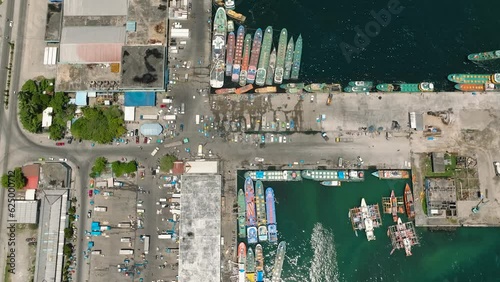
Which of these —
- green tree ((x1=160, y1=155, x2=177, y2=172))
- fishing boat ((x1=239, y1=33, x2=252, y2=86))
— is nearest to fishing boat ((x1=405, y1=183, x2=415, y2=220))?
fishing boat ((x1=239, y1=33, x2=252, y2=86))

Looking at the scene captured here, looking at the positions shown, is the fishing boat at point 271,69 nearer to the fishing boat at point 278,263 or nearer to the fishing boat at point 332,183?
the fishing boat at point 332,183

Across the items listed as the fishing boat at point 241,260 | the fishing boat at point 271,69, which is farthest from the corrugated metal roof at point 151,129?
the fishing boat at point 241,260

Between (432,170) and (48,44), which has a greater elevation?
(48,44)

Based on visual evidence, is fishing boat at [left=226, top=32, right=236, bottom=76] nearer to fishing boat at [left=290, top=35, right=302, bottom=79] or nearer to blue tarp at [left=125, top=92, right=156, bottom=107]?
fishing boat at [left=290, top=35, right=302, bottom=79]

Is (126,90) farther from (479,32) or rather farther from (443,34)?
(479,32)

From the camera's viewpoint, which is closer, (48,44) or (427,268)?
(427,268)

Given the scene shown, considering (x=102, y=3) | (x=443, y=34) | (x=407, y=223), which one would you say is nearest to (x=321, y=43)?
(x=443, y=34)
